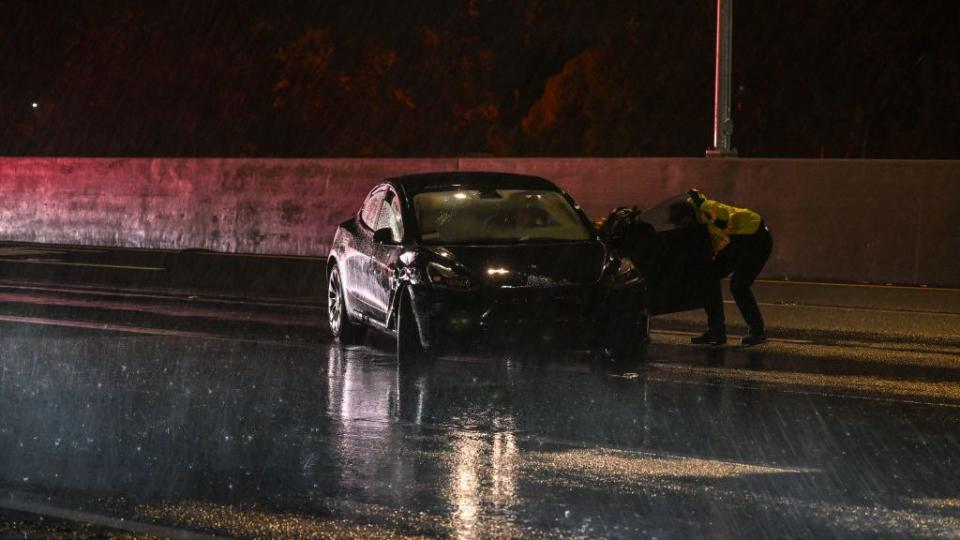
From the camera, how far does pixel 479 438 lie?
8.70 m

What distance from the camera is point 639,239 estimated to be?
1240 centimetres

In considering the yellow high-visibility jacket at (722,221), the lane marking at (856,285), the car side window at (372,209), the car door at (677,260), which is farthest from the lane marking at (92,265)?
the yellow high-visibility jacket at (722,221)

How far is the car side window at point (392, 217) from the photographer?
12.1 meters

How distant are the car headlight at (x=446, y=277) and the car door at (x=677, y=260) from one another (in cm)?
200

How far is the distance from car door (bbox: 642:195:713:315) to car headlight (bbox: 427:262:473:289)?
6.55 feet

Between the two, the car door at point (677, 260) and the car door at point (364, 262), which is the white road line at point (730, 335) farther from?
the car door at point (364, 262)

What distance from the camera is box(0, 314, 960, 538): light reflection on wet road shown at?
22.4 feet
